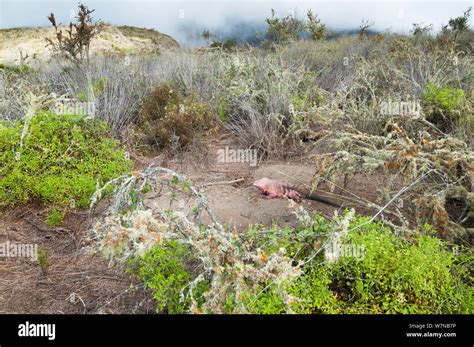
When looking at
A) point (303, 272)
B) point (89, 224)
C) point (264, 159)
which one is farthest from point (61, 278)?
point (264, 159)

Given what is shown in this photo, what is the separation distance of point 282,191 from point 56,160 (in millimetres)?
2157

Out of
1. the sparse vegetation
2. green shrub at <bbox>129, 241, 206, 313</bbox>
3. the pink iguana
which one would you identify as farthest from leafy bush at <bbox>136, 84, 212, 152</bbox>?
green shrub at <bbox>129, 241, 206, 313</bbox>

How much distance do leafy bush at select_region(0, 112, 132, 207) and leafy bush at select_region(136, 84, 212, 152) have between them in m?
0.66

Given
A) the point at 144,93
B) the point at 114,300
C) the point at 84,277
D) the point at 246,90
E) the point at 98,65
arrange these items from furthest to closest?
the point at 98,65 < the point at 144,93 < the point at 246,90 < the point at 84,277 < the point at 114,300

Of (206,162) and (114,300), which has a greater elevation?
(206,162)

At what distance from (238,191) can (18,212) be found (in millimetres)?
1984

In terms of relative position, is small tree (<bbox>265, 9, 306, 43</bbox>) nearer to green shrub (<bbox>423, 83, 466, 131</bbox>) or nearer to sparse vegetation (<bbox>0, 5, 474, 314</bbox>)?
sparse vegetation (<bbox>0, 5, 474, 314</bbox>)

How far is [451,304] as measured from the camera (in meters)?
2.22

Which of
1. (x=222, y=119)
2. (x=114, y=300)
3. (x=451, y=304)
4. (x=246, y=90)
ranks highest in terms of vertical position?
(x=246, y=90)

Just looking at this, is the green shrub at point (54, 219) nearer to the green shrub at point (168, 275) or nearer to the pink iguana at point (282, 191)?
the green shrub at point (168, 275)

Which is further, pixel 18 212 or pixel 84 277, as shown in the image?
pixel 18 212

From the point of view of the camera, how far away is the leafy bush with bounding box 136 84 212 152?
501 centimetres

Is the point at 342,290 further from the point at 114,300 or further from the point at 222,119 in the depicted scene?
the point at 222,119
